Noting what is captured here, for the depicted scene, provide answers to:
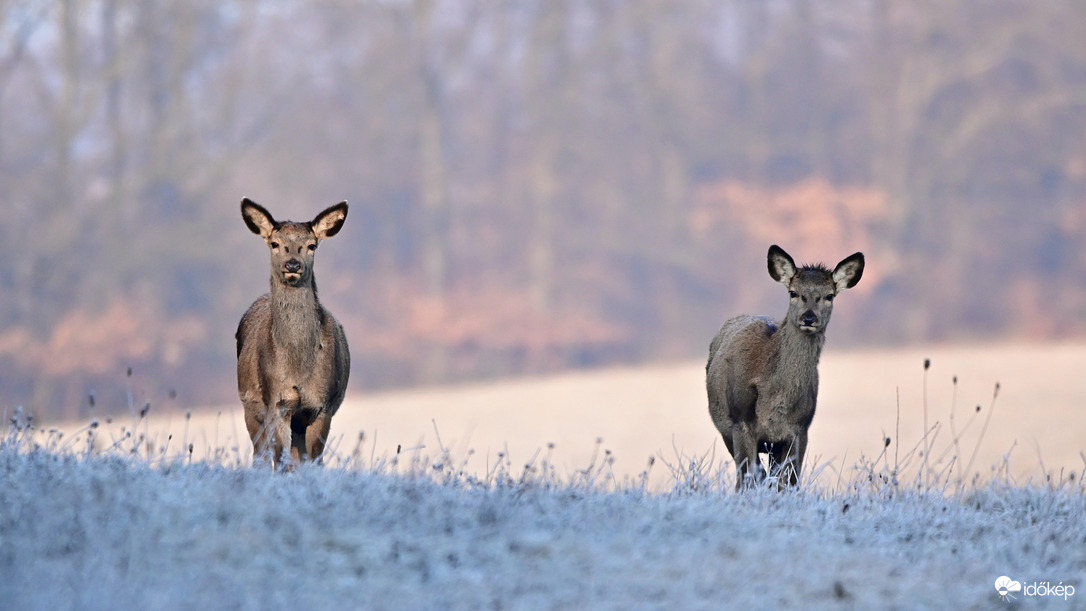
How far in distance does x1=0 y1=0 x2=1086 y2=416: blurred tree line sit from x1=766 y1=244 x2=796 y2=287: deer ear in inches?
1235

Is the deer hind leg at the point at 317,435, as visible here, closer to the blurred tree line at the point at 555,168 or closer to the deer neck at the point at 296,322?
the deer neck at the point at 296,322

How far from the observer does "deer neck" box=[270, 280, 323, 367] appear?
8.59 metres

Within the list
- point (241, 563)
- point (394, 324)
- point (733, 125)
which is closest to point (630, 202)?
point (733, 125)

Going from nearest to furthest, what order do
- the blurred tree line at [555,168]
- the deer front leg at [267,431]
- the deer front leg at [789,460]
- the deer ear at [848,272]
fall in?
the deer front leg at [267,431] < the deer front leg at [789,460] < the deer ear at [848,272] < the blurred tree line at [555,168]

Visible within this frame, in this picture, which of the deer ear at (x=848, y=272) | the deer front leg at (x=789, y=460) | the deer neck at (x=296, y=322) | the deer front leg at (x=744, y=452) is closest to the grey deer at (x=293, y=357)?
the deer neck at (x=296, y=322)

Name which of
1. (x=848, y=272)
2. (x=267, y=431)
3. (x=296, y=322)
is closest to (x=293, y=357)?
(x=296, y=322)

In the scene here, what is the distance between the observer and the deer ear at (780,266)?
924 cm

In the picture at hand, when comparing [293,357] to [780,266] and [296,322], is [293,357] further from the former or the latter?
[780,266]

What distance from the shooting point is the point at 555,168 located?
46.4 m

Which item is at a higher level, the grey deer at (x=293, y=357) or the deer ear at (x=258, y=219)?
the deer ear at (x=258, y=219)

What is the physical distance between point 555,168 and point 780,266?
37.4 m

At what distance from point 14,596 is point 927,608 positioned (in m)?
4.08

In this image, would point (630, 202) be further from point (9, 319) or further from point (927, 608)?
point (927, 608)

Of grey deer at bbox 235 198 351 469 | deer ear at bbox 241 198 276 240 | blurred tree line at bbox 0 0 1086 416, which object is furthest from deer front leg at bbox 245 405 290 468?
blurred tree line at bbox 0 0 1086 416
